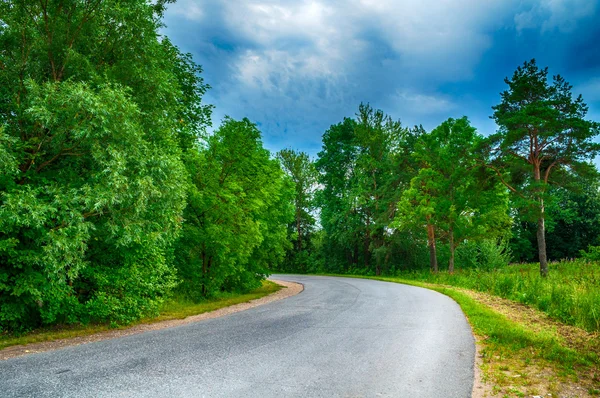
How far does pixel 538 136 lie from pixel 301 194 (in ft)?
85.4

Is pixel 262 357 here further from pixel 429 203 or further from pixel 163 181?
pixel 429 203

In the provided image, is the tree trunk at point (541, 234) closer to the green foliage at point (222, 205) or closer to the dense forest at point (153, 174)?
the dense forest at point (153, 174)

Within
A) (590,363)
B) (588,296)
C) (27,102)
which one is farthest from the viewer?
(588,296)

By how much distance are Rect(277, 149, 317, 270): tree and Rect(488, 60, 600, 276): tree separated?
23.5 meters

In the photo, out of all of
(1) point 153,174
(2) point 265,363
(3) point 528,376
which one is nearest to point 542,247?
(3) point 528,376

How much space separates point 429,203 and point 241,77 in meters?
17.9

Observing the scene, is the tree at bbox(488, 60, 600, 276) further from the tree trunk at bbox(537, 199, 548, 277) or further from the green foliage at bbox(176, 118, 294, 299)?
the green foliage at bbox(176, 118, 294, 299)

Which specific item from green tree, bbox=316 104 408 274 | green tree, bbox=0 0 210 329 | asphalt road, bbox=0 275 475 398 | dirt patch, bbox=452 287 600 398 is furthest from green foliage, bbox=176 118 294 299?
green tree, bbox=316 104 408 274

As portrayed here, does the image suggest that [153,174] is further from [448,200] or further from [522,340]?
[448,200]

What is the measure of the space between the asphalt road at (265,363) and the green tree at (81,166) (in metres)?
1.87

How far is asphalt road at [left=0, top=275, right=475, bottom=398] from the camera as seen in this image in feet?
13.5

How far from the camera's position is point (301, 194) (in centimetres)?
4009

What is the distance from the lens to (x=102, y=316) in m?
7.98

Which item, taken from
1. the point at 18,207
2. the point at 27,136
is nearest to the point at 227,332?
the point at 18,207
